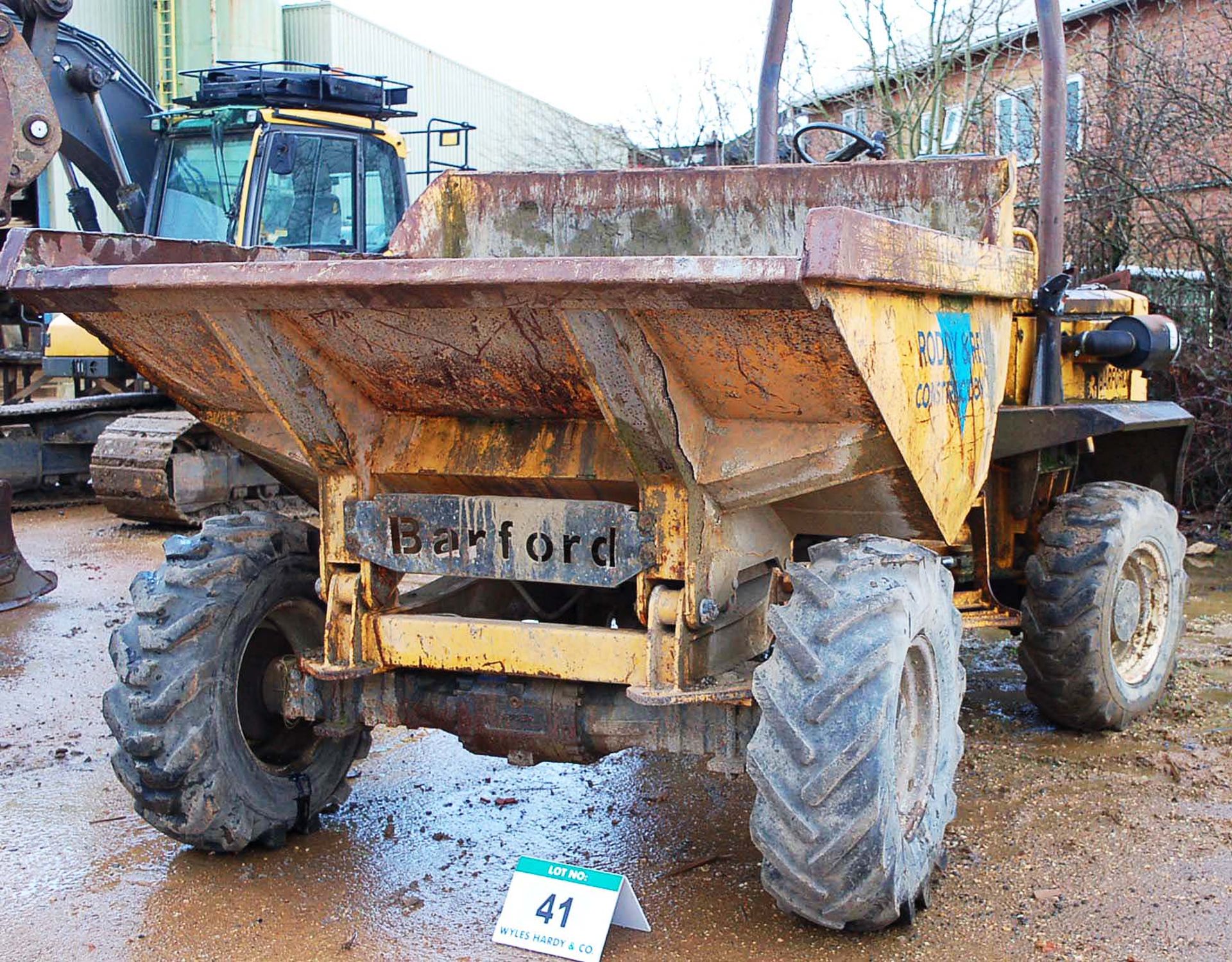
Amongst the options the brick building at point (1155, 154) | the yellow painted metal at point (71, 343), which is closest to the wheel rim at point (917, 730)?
the brick building at point (1155, 154)

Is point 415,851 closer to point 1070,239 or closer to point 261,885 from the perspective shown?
point 261,885

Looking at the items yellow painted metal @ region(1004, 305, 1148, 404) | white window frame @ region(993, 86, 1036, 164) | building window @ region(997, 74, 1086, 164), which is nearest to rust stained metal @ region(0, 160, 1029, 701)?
yellow painted metal @ region(1004, 305, 1148, 404)

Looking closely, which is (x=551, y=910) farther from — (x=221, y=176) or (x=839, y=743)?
(x=221, y=176)

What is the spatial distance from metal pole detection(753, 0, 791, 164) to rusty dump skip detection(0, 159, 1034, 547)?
3.55 ft

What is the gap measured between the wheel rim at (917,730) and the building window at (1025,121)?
665 cm

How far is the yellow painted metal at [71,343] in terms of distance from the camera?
33.9 ft

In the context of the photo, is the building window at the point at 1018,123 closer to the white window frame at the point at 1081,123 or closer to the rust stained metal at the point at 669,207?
the white window frame at the point at 1081,123

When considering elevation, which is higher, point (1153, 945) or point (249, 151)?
point (249, 151)

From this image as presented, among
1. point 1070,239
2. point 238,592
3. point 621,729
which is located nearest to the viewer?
point 621,729

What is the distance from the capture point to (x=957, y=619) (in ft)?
12.0

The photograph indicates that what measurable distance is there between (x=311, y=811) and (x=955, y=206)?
268cm

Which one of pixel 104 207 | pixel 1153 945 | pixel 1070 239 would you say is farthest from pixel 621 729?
pixel 104 207

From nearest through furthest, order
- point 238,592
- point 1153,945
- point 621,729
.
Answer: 1. point 1153,945
2. point 621,729
3. point 238,592

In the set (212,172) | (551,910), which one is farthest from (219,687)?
(212,172)
